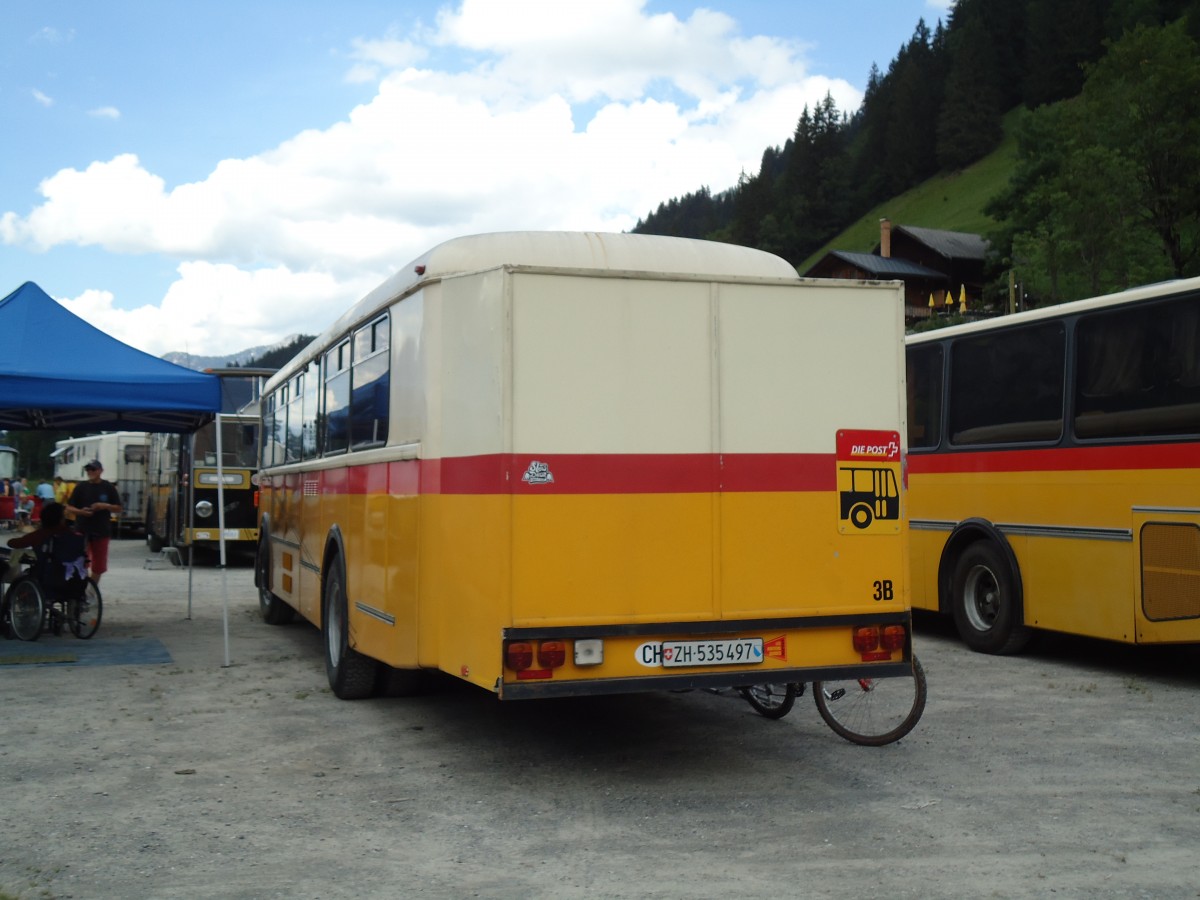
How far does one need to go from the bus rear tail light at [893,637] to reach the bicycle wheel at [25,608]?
29.2ft

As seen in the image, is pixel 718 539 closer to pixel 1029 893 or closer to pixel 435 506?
pixel 435 506

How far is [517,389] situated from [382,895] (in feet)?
8.51

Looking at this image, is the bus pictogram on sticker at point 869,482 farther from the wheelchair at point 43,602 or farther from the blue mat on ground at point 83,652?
the wheelchair at point 43,602

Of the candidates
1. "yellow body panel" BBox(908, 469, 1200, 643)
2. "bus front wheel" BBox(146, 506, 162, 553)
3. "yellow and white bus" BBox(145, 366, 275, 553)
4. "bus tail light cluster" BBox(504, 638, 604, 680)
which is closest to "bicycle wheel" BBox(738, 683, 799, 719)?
"bus tail light cluster" BBox(504, 638, 604, 680)

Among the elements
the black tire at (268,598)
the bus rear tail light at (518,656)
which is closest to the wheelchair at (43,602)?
the black tire at (268,598)

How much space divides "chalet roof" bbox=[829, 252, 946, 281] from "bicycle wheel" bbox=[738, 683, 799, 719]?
75.3 m

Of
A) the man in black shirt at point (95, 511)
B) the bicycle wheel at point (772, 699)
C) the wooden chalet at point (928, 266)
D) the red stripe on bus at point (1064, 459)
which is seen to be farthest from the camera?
the wooden chalet at point (928, 266)

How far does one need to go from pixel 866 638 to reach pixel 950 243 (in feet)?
277

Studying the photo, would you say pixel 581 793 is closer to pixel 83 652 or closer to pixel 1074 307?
pixel 1074 307

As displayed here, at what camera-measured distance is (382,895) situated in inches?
201

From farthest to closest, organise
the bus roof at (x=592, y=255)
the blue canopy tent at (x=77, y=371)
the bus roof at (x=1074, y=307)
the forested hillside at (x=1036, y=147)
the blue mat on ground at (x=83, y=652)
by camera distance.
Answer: the forested hillside at (x=1036, y=147), the blue mat on ground at (x=83, y=652), the blue canopy tent at (x=77, y=371), the bus roof at (x=1074, y=307), the bus roof at (x=592, y=255)

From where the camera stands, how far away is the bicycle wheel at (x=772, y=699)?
8.45 meters

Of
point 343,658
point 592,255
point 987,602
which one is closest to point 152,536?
point 343,658

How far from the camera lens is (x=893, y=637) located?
23.7 ft
